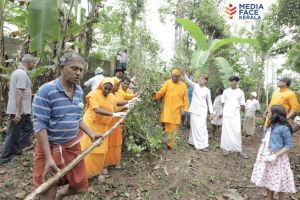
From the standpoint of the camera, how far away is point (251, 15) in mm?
14164

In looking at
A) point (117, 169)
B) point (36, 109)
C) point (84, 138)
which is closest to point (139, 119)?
point (117, 169)

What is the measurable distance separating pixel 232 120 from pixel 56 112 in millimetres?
5221

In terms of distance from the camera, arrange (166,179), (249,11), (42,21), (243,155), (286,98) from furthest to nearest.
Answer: (249,11)
(243,155)
(286,98)
(166,179)
(42,21)

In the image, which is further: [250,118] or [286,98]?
[250,118]

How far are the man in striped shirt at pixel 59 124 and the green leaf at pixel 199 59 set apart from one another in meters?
3.49

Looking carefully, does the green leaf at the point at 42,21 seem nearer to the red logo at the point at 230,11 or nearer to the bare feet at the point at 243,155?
the bare feet at the point at 243,155

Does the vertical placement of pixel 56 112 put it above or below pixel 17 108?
above

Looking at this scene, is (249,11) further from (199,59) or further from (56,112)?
(56,112)

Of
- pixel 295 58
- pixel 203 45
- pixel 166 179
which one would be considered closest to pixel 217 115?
pixel 203 45

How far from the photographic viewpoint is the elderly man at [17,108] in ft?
16.2

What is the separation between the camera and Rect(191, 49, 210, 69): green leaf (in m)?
6.25

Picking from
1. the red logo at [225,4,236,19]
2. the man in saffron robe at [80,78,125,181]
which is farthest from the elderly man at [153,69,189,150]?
the red logo at [225,4,236,19]

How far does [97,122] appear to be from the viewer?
4.82 metres

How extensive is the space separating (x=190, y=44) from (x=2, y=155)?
10060 millimetres
